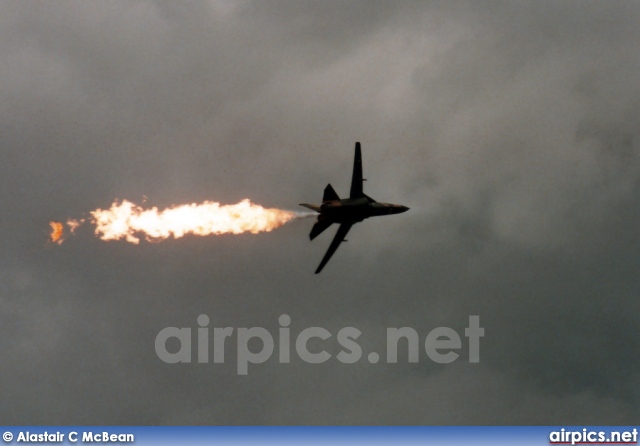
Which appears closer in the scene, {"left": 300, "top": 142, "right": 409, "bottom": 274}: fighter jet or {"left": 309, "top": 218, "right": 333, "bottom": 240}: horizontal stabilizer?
{"left": 300, "top": 142, "right": 409, "bottom": 274}: fighter jet

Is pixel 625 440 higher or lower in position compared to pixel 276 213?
lower

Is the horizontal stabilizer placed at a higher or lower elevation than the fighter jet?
lower

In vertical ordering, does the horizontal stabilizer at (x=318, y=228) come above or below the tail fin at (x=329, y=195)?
below

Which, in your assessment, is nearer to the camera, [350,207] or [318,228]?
[350,207]

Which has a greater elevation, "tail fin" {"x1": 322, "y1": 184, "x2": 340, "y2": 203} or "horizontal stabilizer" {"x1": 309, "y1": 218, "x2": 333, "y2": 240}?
"tail fin" {"x1": 322, "y1": 184, "x2": 340, "y2": 203}

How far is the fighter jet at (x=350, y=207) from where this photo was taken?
124 meters

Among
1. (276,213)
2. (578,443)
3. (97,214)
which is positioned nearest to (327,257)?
(276,213)

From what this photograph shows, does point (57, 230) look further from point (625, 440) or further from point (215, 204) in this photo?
point (625, 440)

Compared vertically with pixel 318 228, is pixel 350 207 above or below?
above

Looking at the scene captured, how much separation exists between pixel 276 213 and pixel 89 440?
35.2 metres

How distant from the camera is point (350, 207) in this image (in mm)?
124500

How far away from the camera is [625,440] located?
122m

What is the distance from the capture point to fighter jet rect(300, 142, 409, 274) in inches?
4872

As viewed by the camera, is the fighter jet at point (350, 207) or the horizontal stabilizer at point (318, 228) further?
the horizontal stabilizer at point (318, 228)
